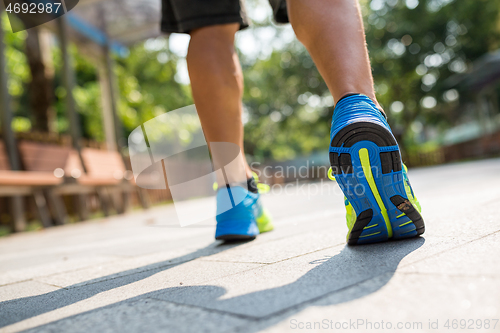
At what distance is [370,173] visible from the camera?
3.51 feet

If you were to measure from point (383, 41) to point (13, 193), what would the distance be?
1768 centimetres

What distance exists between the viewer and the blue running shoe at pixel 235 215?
1627 mm

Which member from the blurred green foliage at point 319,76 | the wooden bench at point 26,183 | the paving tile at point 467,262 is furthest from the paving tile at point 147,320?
the blurred green foliage at point 319,76

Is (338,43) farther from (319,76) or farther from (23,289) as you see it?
(319,76)

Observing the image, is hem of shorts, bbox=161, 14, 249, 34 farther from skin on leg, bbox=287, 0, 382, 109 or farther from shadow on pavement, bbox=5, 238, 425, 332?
shadow on pavement, bbox=5, 238, 425, 332

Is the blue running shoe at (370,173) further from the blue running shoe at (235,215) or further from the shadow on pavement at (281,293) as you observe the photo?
the blue running shoe at (235,215)

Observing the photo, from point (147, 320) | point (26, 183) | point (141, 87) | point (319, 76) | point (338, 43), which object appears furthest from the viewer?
point (319, 76)

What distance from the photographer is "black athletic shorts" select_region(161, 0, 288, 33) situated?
1.68 metres

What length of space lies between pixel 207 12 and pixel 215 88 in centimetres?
30

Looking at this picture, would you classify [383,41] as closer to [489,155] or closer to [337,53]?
[489,155]

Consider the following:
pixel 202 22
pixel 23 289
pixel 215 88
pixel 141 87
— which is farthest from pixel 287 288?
pixel 141 87

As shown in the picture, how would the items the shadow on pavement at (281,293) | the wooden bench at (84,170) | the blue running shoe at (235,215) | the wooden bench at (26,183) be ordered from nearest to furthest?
the shadow on pavement at (281,293) → the blue running shoe at (235,215) → the wooden bench at (26,183) → the wooden bench at (84,170)

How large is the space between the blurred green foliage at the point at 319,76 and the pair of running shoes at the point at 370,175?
40.6ft

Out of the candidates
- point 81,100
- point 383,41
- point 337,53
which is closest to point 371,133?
point 337,53
